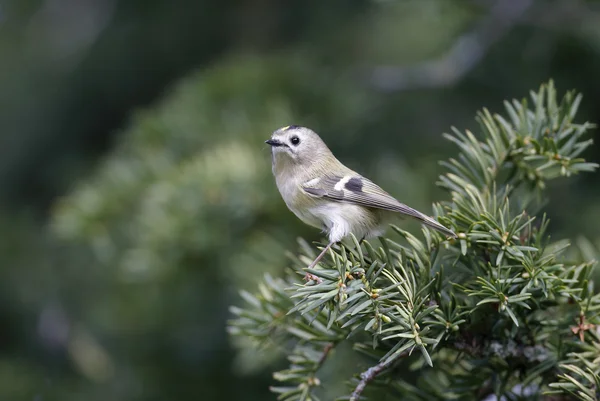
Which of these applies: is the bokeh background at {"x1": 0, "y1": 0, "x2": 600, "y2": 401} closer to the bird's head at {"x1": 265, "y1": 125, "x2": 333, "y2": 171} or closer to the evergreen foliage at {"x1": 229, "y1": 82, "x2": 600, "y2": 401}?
the bird's head at {"x1": 265, "y1": 125, "x2": 333, "y2": 171}

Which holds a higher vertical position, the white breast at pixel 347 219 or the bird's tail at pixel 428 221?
the white breast at pixel 347 219

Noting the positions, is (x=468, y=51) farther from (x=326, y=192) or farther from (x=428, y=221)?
(x=428, y=221)

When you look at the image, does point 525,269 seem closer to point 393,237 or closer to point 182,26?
point 393,237

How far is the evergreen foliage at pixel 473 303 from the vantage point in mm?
1404

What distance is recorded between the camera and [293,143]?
2475mm

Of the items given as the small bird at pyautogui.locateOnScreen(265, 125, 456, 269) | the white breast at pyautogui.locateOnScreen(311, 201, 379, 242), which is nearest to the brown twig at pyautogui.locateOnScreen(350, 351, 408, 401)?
the small bird at pyautogui.locateOnScreen(265, 125, 456, 269)

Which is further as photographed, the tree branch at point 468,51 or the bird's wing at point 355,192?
the tree branch at point 468,51

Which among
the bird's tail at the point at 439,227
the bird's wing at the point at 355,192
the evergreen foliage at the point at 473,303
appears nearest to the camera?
the evergreen foliage at the point at 473,303

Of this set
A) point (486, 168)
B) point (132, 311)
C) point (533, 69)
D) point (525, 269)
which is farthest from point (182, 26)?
point (525, 269)

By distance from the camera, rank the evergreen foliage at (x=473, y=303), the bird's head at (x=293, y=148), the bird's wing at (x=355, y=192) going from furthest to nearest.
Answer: the bird's head at (x=293, y=148) < the bird's wing at (x=355, y=192) < the evergreen foliage at (x=473, y=303)

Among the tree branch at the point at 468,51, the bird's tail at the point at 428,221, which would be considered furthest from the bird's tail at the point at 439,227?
the tree branch at the point at 468,51

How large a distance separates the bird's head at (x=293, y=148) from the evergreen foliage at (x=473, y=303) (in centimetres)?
75

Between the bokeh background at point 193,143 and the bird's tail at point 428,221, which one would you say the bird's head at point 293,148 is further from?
the bird's tail at point 428,221

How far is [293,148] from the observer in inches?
97.4
